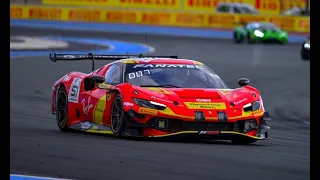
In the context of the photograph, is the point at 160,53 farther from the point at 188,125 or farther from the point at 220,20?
the point at 188,125

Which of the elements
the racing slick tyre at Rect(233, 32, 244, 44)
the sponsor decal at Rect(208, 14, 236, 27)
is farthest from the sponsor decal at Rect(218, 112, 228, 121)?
the sponsor decal at Rect(208, 14, 236, 27)

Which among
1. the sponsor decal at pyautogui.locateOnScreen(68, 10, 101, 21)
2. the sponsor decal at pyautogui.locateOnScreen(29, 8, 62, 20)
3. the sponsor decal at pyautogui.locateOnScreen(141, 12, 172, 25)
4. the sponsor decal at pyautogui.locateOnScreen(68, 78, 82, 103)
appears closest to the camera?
the sponsor decal at pyautogui.locateOnScreen(68, 78, 82, 103)

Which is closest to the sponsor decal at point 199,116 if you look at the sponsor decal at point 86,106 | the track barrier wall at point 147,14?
the sponsor decal at point 86,106

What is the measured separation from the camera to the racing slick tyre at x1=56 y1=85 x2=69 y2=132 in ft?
44.0

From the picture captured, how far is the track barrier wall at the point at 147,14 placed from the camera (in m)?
53.2

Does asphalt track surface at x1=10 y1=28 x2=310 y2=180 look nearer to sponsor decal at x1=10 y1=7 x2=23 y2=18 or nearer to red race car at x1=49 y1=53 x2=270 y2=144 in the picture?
red race car at x1=49 y1=53 x2=270 y2=144

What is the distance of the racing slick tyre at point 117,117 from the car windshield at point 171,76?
0.47 metres

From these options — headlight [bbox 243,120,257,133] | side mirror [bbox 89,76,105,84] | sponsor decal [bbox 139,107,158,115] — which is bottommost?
headlight [bbox 243,120,257,133]

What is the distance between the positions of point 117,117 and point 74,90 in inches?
63.3

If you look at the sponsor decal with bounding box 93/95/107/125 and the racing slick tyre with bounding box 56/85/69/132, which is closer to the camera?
the sponsor decal with bounding box 93/95/107/125

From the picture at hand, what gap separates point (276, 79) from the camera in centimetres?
2542

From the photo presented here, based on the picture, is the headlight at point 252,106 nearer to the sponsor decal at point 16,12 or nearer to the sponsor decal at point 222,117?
the sponsor decal at point 222,117

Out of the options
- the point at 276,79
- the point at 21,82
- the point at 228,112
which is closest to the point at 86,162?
the point at 228,112

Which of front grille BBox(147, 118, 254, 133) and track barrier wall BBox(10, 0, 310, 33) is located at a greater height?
front grille BBox(147, 118, 254, 133)
